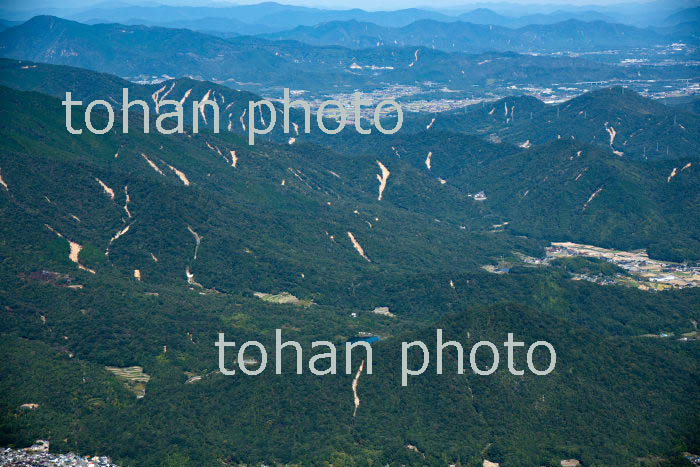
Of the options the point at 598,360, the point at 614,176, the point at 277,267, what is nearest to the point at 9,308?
the point at 277,267

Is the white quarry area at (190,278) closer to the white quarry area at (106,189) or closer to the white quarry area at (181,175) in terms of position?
the white quarry area at (106,189)

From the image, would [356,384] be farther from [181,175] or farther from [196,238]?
[181,175]

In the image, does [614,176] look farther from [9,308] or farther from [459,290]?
[9,308]

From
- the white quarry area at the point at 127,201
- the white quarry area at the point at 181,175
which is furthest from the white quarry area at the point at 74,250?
the white quarry area at the point at 181,175

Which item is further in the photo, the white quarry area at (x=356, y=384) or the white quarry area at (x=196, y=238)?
the white quarry area at (x=196, y=238)

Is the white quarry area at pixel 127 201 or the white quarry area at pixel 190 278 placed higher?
the white quarry area at pixel 127 201

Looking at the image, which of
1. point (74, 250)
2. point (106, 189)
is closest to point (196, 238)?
point (106, 189)

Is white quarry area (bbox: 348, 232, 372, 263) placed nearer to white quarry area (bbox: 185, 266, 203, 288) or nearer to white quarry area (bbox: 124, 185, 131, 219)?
white quarry area (bbox: 185, 266, 203, 288)

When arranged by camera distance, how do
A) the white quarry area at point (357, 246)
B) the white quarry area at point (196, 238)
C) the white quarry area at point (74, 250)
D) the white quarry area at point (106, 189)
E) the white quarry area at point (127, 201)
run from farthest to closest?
the white quarry area at point (357, 246) → the white quarry area at point (106, 189) → the white quarry area at point (127, 201) → the white quarry area at point (196, 238) → the white quarry area at point (74, 250)

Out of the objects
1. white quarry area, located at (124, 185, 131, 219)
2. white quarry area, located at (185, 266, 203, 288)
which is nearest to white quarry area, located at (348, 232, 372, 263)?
white quarry area, located at (185, 266, 203, 288)

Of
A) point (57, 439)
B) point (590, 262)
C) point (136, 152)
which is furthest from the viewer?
point (136, 152)

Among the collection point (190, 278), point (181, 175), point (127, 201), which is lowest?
point (190, 278)
